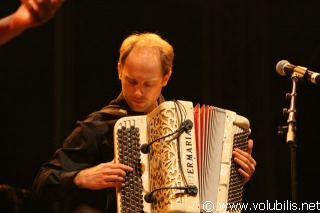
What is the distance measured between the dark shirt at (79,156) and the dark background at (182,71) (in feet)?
7.63

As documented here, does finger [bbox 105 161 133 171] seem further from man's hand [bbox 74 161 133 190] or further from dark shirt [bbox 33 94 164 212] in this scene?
dark shirt [bbox 33 94 164 212]

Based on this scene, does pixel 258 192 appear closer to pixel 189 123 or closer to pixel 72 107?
pixel 72 107

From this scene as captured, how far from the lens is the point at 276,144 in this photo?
5.97 metres

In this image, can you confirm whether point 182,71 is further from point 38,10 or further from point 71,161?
point 38,10

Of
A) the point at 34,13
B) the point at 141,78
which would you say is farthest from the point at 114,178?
the point at 34,13

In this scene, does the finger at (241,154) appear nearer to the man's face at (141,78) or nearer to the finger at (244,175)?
the finger at (244,175)

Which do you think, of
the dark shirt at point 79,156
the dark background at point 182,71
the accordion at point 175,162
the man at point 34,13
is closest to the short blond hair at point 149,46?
the dark shirt at point 79,156

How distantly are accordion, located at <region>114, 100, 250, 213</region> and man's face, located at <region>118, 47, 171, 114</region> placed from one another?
260 millimetres

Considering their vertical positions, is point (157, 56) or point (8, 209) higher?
point (157, 56)

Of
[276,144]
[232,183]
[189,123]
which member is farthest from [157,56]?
[276,144]

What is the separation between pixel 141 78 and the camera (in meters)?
3.23

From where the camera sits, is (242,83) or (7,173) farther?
(242,83)

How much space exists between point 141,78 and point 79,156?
1.74 ft

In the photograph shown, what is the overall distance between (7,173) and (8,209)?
0.34 metres
